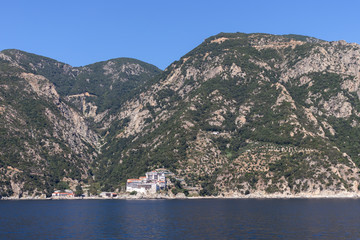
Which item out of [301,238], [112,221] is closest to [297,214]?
[301,238]

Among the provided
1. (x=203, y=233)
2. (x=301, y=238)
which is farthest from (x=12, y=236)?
(x=301, y=238)

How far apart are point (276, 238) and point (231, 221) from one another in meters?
30.2

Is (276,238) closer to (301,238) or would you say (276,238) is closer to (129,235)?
(301,238)

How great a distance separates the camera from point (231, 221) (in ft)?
391

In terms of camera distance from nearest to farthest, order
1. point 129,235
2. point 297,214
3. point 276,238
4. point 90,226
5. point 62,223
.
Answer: point 276,238, point 129,235, point 90,226, point 62,223, point 297,214

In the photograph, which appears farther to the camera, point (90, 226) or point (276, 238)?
point (90, 226)

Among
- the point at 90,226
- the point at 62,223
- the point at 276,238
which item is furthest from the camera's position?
the point at 62,223

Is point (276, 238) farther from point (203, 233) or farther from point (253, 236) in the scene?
point (203, 233)

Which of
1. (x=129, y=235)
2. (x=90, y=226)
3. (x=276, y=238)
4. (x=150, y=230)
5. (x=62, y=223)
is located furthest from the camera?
(x=62, y=223)

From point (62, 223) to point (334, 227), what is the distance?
245ft

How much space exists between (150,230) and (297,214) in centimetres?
5701

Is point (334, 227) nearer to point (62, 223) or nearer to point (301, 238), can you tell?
point (301, 238)

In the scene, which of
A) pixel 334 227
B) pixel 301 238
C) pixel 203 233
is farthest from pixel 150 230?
pixel 334 227

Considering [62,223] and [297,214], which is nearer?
[62,223]
